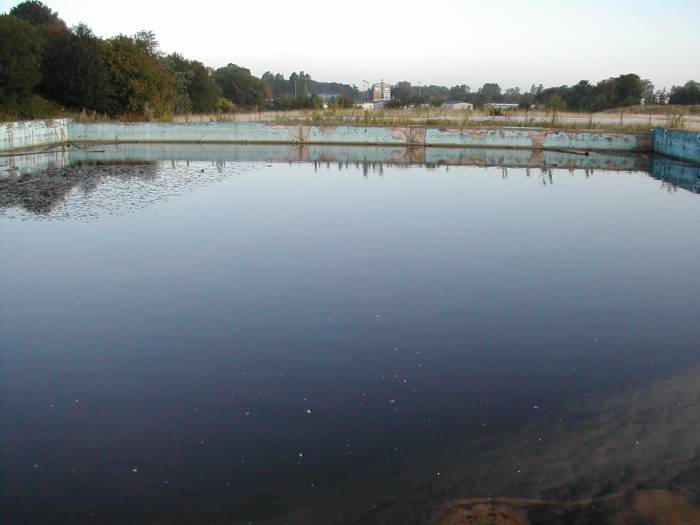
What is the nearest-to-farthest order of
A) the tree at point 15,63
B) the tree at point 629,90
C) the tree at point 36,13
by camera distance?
the tree at point 15,63
the tree at point 36,13
the tree at point 629,90

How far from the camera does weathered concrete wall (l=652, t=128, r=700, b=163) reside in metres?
21.6

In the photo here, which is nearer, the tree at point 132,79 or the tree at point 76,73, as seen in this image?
the tree at point 76,73

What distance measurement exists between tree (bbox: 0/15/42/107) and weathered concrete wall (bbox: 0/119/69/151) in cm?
210

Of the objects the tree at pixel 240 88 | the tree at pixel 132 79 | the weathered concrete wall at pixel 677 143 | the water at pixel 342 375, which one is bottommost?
the water at pixel 342 375

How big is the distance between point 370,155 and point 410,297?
57.0 feet

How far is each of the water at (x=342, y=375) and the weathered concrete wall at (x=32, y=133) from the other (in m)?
13.1

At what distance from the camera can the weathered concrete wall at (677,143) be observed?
70.8 feet

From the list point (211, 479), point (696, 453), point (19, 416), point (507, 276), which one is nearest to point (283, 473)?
point (211, 479)

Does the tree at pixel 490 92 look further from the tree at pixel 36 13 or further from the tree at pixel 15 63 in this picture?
the tree at pixel 15 63

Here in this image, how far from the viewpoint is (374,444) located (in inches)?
178

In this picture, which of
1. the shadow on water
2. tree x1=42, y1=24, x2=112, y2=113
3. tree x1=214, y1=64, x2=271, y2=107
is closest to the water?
the shadow on water

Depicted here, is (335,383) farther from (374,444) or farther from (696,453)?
(696,453)

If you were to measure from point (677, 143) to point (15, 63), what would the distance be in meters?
25.3

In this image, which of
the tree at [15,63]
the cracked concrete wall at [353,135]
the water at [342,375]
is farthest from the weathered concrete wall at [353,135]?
the water at [342,375]
